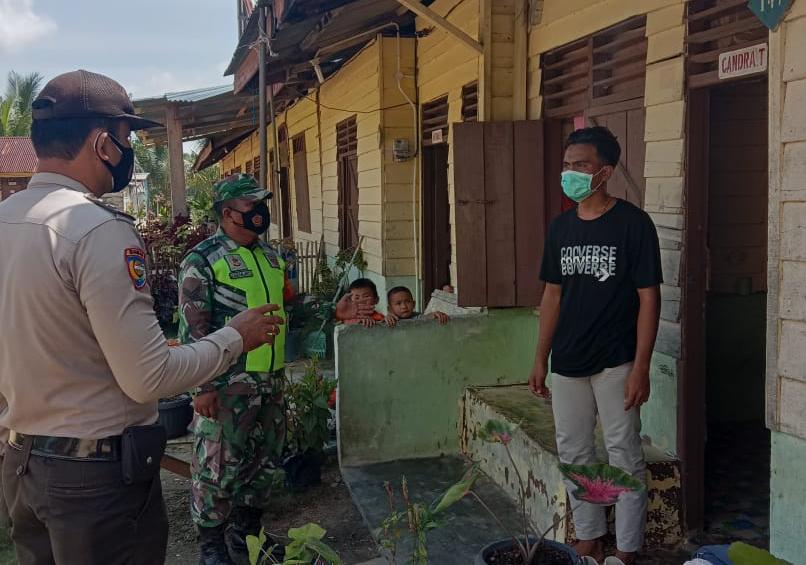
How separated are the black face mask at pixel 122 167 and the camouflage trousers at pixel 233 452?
1.47 meters

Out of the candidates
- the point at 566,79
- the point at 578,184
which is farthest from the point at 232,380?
the point at 566,79

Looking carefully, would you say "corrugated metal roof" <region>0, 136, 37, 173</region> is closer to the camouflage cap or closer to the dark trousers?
the camouflage cap

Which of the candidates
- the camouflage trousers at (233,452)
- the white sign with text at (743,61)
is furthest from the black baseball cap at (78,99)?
the white sign with text at (743,61)

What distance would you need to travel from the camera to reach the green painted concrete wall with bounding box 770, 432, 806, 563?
8.51 ft

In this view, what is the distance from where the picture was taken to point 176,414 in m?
5.41

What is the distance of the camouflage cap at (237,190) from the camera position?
3.46m

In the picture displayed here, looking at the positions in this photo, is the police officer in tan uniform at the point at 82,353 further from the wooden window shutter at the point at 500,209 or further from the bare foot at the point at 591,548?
the wooden window shutter at the point at 500,209

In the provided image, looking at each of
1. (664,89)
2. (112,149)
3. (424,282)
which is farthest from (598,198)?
(424,282)

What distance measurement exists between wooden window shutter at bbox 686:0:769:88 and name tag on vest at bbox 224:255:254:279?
2.16 m

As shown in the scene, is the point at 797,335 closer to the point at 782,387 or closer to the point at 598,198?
the point at 782,387

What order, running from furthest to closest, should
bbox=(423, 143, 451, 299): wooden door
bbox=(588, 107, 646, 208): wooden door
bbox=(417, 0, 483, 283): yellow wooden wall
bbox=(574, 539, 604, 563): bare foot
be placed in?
bbox=(423, 143, 451, 299): wooden door → bbox=(417, 0, 483, 283): yellow wooden wall → bbox=(588, 107, 646, 208): wooden door → bbox=(574, 539, 604, 563): bare foot

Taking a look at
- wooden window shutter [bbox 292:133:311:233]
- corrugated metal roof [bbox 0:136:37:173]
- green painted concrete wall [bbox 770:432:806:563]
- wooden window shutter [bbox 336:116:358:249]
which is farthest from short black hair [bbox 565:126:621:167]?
corrugated metal roof [bbox 0:136:37:173]

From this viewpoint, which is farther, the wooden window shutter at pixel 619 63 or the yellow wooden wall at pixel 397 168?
the yellow wooden wall at pixel 397 168

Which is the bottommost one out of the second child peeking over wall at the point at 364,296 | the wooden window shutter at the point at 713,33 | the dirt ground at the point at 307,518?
the dirt ground at the point at 307,518
